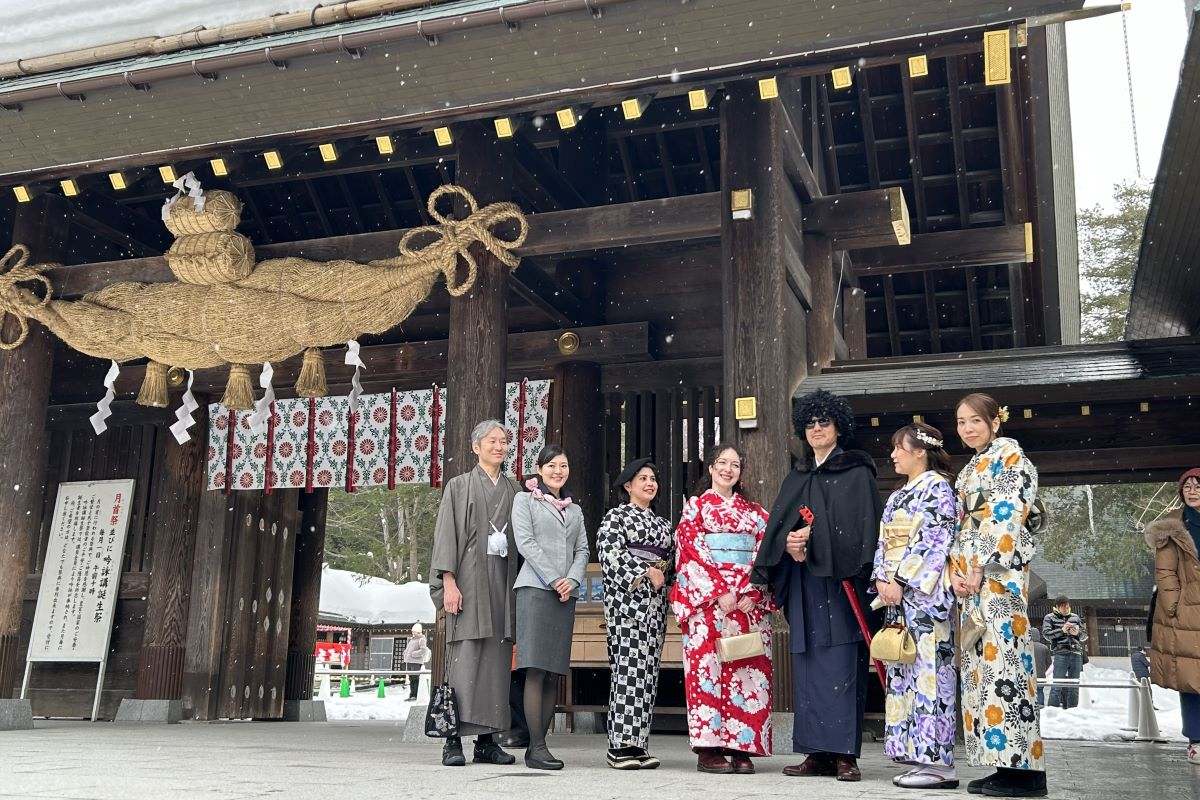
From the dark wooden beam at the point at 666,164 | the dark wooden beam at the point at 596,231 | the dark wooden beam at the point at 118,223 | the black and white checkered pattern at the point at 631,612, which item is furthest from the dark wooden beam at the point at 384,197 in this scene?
the black and white checkered pattern at the point at 631,612

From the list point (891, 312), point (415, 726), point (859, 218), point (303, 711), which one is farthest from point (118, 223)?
point (891, 312)

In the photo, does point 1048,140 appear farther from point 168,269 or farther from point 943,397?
point 168,269

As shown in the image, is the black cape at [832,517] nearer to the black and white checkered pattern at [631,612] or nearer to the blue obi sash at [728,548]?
the blue obi sash at [728,548]

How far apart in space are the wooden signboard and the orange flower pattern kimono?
8431 mm

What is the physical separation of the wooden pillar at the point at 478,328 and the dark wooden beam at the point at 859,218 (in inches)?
83.0

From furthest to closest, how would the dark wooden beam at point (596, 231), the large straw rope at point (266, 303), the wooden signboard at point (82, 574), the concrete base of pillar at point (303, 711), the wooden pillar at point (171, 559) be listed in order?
the concrete base of pillar at point (303, 711)
the wooden signboard at point (82, 574)
the wooden pillar at point (171, 559)
the large straw rope at point (266, 303)
the dark wooden beam at point (596, 231)

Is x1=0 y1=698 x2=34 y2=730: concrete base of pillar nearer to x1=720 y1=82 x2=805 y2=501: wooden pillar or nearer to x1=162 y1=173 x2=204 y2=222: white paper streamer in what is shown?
x1=162 y1=173 x2=204 y2=222: white paper streamer

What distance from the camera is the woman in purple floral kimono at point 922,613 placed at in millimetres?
4145

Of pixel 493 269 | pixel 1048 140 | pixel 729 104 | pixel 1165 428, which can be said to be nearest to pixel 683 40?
pixel 729 104

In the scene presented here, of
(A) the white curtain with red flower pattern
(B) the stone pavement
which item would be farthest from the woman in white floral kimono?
(A) the white curtain with red flower pattern

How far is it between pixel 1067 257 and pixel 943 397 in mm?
4141

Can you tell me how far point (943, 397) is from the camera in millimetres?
7688

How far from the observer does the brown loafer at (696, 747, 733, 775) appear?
4520 mm

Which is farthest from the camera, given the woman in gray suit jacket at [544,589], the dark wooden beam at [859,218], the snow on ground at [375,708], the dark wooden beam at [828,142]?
the snow on ground at [375,708]
